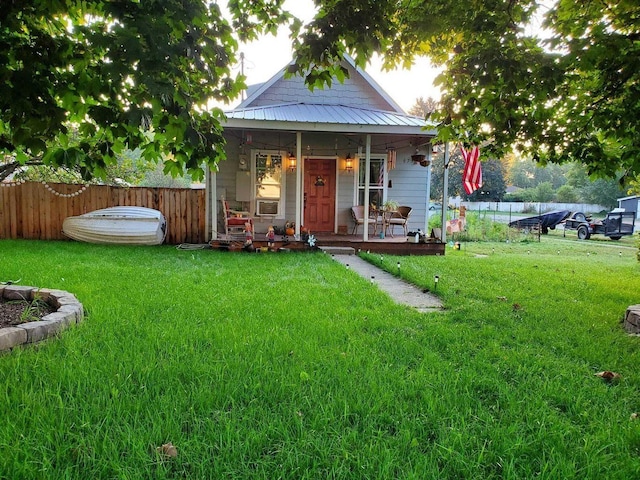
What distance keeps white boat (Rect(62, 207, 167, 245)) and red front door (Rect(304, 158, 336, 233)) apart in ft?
13.6

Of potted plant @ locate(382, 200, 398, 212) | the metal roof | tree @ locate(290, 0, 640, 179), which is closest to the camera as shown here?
tree @ locate(290, 0, 640, 179)

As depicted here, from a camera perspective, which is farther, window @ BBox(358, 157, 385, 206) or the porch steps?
window @ BBox(358, 157, 385, 206)

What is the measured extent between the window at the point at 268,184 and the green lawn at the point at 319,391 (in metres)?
6.43

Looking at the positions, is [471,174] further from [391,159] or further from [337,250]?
[337,250]

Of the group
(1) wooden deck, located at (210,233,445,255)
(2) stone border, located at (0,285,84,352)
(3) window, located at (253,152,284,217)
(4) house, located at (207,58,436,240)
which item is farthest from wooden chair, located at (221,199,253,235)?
(2) stone border, located at (0,285,84,352)

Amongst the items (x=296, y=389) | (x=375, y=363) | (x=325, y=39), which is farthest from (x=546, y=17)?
(x=296, y=389)

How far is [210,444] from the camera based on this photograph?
5.89 feet

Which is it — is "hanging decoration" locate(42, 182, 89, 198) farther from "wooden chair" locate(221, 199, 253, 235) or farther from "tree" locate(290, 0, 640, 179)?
"tree" locate(290, 0, 640, 179)

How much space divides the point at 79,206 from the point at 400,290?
908cm

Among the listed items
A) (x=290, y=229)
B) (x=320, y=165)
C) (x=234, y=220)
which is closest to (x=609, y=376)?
(x=290, y=229)

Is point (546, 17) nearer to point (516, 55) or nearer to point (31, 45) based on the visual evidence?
point (516, 55)

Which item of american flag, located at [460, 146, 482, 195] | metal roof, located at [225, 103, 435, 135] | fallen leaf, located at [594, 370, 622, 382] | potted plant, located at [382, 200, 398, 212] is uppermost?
metal roof, located at [225, 103, 435, 135]

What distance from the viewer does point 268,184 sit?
10.9 meters

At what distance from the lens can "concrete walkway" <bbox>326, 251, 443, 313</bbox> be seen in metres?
4.56
